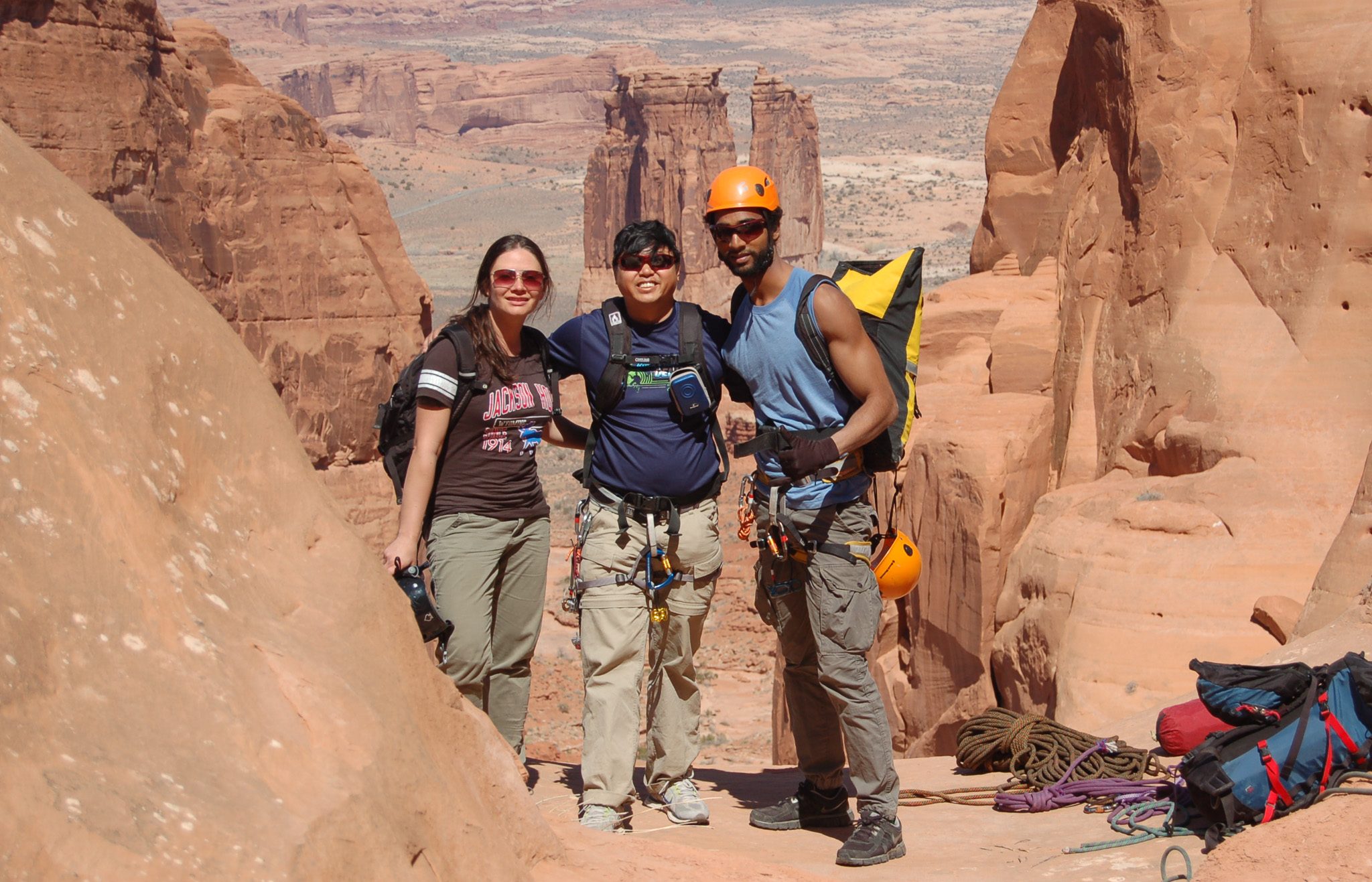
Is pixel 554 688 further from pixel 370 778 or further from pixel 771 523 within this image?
pixel 370 778

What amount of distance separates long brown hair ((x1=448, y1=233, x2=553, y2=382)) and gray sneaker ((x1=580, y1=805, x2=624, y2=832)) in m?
1.50

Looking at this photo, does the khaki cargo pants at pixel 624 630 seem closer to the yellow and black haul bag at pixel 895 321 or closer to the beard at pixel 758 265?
the yellow and black haul bag at pixel 895 321

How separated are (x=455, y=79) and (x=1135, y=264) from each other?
9390cm

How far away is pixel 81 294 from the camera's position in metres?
2.85

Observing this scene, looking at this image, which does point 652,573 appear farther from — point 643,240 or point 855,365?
point 643,240

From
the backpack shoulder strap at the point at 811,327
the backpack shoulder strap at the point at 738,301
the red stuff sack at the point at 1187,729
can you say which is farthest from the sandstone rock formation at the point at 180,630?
the red stuff sack at the point at 1187,729

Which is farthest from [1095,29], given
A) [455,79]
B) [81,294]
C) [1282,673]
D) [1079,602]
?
[455,79]

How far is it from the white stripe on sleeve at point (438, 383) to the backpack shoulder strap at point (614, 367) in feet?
1.58

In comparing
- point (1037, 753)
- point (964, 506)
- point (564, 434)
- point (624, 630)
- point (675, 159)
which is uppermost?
point (564, 434)

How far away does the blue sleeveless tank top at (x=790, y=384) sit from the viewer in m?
4.57

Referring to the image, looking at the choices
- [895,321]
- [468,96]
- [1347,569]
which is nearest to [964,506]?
[1347,569]

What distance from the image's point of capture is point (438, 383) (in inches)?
183

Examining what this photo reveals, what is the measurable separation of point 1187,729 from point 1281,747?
2.89 feet

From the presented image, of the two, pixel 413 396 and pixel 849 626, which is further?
pixel 413 396
